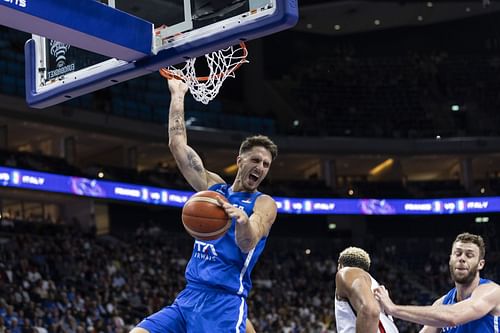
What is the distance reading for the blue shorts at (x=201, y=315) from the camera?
487 centimetres

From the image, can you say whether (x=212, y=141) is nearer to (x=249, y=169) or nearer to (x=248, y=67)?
(x=248, y=67)

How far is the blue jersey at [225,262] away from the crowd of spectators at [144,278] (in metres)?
9.71

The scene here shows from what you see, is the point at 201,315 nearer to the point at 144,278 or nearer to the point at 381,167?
the point at 144,278

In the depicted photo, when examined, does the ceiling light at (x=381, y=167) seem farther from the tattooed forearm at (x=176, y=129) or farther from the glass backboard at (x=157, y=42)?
the tattooed forearm at (x=176, y=129)

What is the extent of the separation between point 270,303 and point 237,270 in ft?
56.5

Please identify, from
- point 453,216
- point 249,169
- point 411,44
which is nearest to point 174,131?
point 249,169

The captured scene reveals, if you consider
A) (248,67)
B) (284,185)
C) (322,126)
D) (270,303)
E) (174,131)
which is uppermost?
(248,67)

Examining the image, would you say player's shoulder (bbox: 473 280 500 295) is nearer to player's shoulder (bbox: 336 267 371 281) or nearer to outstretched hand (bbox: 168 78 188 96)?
player's shoulder (bbox: 336 267 371 281)

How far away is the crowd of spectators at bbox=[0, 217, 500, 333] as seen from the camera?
16750 mm

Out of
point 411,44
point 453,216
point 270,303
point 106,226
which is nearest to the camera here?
point 270,303

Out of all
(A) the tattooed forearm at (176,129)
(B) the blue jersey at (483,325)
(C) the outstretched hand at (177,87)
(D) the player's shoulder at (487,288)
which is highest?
(C) the outstretched hand at (177,87)

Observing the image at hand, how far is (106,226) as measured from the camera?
88.8 ft

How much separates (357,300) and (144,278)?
15.7m

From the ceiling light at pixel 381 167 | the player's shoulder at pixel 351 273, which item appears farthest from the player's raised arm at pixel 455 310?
the ceiling light at pixel 381 167
